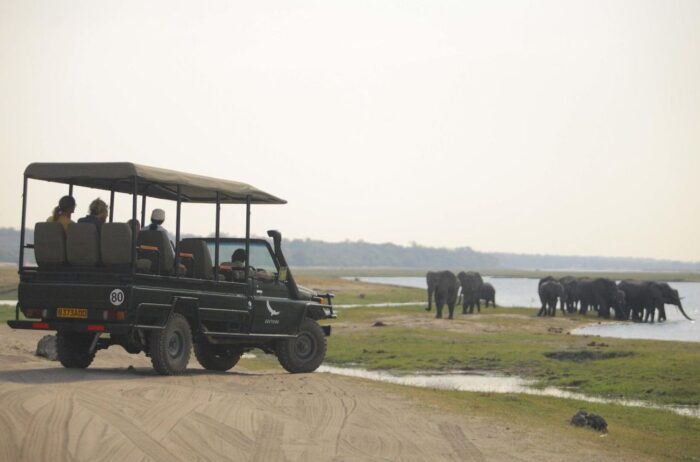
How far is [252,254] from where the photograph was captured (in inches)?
783

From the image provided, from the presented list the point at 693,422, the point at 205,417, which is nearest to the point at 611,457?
the point at 205,417

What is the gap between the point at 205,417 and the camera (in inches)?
508

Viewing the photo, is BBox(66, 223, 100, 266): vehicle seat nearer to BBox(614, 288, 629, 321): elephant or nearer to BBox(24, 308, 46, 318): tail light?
BBox(24, 308, 46, 318): tail light

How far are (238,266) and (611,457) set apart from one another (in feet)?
26.4

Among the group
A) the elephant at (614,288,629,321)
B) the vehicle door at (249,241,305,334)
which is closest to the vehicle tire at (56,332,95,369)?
the vehicle door at (249,241,305,334)

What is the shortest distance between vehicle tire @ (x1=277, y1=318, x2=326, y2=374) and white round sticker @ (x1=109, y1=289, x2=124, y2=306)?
4.73 m

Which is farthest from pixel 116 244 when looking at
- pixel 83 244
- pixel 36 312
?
pixel 36 312

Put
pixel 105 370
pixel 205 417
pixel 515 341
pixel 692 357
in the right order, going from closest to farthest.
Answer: pixel 205 417 < pixel 105 370 < pixel 692 357 < pixel 515 341

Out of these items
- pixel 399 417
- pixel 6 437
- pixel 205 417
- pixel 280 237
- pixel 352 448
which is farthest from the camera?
pixel 280 237

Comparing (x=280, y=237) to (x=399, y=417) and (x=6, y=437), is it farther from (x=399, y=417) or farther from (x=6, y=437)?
(x=6, y=437)

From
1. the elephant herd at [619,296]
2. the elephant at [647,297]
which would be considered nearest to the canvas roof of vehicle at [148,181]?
the elephant herd at [619,296]

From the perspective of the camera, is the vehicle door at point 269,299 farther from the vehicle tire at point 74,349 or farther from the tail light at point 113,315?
→ the tail light at point 113,315

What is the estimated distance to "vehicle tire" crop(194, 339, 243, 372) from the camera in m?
20.0

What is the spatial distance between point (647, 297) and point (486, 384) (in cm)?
4061
